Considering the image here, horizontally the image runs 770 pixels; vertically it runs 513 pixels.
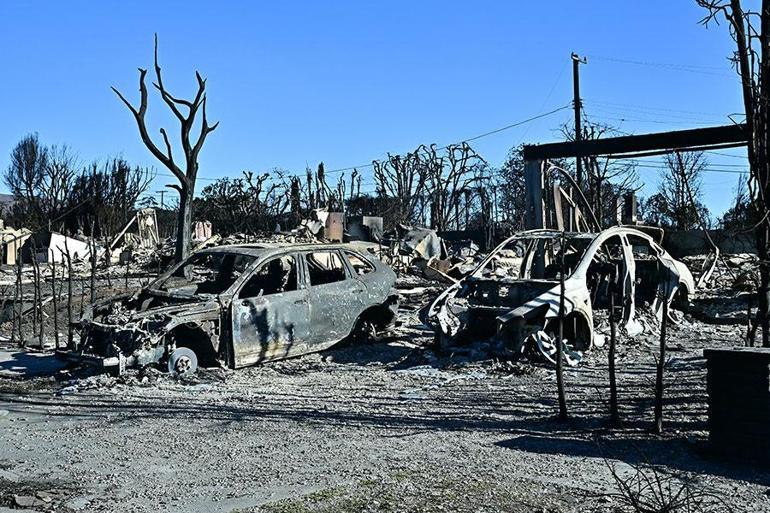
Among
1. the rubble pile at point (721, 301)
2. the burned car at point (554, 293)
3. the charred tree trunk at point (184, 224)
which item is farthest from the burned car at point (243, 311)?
the charred tree trunk at point (184, 224)

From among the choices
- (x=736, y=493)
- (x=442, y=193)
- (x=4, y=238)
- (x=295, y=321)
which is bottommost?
(x=736, y=493)

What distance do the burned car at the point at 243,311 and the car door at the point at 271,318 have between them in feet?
0.04

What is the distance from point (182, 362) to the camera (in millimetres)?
9734

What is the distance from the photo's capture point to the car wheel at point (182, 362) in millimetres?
9656

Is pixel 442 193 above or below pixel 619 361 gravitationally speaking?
above

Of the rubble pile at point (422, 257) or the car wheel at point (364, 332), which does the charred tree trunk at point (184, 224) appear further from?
the car wheel at point (364, 332)

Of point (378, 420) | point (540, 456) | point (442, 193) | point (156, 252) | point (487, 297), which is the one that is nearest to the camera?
point (540, 456)

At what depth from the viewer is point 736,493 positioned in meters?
5.10

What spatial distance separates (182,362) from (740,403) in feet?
20.6

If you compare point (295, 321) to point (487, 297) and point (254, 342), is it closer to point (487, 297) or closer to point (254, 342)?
point (254, 342)

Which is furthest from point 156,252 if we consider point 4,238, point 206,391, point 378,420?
point 378,420

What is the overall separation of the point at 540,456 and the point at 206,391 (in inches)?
168

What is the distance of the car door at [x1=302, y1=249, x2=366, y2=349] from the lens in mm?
11023

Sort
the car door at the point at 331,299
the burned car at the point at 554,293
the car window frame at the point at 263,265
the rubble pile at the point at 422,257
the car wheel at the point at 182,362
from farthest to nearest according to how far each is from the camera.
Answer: the rubble pile at the point at 422,257 → the car door at the point at 331,299 → the car window frame at the point at 263,265 → the burned car at the point at 554,293 → the car wheel at the point at 182,362
